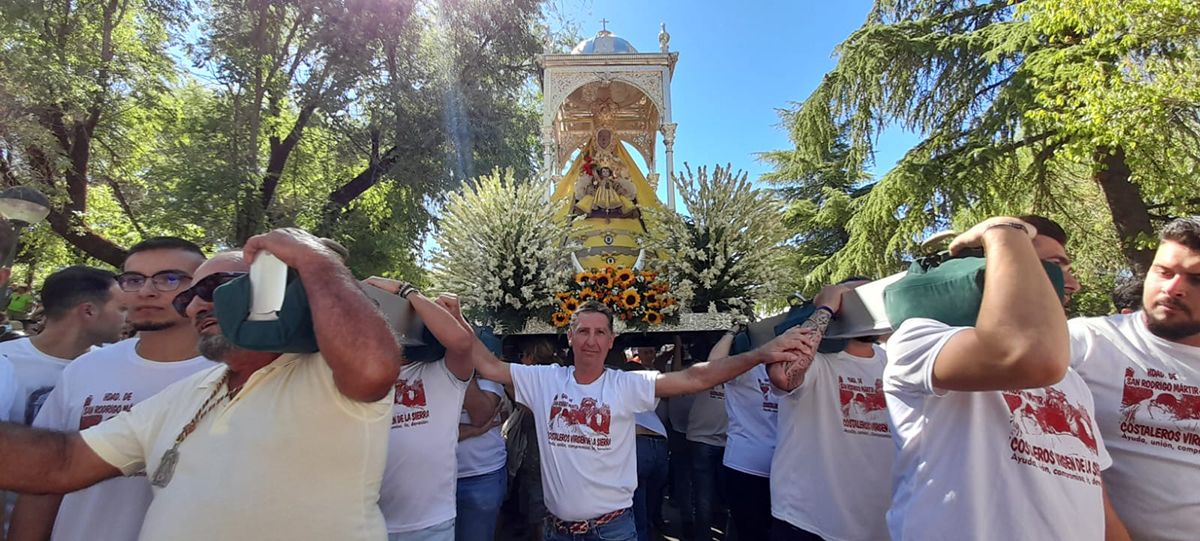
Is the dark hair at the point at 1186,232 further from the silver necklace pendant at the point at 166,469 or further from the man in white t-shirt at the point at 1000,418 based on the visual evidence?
the silver necklace pendant at the point at 166,469

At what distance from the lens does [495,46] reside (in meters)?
15.3

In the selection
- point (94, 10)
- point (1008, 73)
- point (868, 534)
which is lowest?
point (868, 534)

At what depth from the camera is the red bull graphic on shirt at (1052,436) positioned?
1598 mm

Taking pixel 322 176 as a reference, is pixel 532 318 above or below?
below

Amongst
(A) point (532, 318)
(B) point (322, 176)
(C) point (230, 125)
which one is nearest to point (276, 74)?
(C) point (230, 125)

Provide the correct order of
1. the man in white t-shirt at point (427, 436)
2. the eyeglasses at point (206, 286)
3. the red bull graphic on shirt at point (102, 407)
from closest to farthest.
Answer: the eyeglasses at point (206, 286)
the red bull graphic on shirt at point (102, 407)
the man in white t-shirt at point (427, 436)

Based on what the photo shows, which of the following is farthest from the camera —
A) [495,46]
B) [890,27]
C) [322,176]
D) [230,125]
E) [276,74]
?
[322,176]

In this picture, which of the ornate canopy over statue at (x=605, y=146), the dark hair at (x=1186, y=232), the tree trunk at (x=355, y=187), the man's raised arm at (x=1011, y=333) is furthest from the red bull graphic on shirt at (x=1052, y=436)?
the tree trunk at (x=355, y=187)

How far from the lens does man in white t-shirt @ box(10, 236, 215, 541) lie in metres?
1.96

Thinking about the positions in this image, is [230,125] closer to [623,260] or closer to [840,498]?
[623,260]

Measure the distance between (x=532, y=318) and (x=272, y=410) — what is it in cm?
274

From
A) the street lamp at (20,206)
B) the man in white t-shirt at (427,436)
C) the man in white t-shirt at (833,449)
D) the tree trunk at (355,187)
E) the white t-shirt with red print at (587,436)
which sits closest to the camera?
the man in white t-shirt at (833,449)

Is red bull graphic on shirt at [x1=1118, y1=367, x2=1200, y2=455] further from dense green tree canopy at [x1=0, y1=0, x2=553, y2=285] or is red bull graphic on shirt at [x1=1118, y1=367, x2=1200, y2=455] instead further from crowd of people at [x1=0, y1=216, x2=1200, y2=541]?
dense green tree canopy at [x1=0, y1=0, x2=553, y2=285]

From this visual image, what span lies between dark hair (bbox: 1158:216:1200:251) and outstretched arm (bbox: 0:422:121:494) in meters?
3.52
